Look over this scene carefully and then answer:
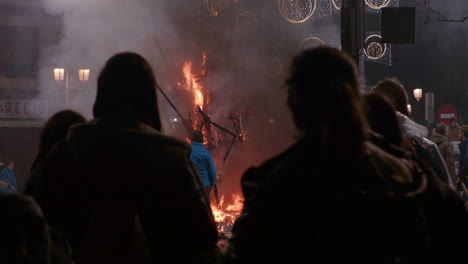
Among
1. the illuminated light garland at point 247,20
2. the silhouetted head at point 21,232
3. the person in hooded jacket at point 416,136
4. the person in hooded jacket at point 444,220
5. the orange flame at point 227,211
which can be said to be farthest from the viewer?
the illuminated light garland at point 247,20

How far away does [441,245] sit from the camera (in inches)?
94.7

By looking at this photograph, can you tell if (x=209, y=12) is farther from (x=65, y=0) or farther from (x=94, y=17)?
(x=65, y=0)

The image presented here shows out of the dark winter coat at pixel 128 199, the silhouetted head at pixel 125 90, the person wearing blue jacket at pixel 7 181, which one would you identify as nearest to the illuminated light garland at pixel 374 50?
the person wearing blue jacket at pixel 7 181

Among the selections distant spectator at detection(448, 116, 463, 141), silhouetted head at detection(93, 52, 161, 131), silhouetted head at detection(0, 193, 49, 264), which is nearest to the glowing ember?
distant spectator at detection(448, 116, 463, 141)

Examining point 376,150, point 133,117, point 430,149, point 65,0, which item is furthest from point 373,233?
point 65,0

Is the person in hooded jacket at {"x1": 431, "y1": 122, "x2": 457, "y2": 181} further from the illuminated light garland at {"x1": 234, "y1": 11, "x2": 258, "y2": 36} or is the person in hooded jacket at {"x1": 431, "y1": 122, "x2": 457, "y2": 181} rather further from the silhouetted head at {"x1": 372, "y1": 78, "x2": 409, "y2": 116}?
the illuminated light garland at {"x1": 234, "y1": 11, "x2": 258, "y2": 36}

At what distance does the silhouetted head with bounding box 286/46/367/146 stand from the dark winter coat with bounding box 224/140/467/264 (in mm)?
70

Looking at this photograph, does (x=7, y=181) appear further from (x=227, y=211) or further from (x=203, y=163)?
(x=227, y=211)

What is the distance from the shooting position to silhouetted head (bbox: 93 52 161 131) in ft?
10.2

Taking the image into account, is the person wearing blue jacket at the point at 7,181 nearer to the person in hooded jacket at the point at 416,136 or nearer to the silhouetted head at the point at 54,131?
the silhouetted head at the point at 54,131

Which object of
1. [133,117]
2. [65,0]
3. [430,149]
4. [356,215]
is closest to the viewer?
[356,215]

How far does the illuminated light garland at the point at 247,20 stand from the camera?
2209 cm

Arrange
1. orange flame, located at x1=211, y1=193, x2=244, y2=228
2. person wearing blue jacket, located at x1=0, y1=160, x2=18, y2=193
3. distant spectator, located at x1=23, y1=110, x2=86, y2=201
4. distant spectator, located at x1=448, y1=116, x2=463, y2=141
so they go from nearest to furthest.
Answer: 1. distant spectator, located at x1=23, y1=110, x2=86, y2=201
2. person wearing blue jacket, located at x1=0, y1=160, x2=18, y2=193
3. orange flame, located at x1=211, y1=193, x2=244, y2=228
4. distant spectator, located at x1=448, y1=116, x2=463, y2=141

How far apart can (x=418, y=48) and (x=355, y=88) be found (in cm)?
4149
